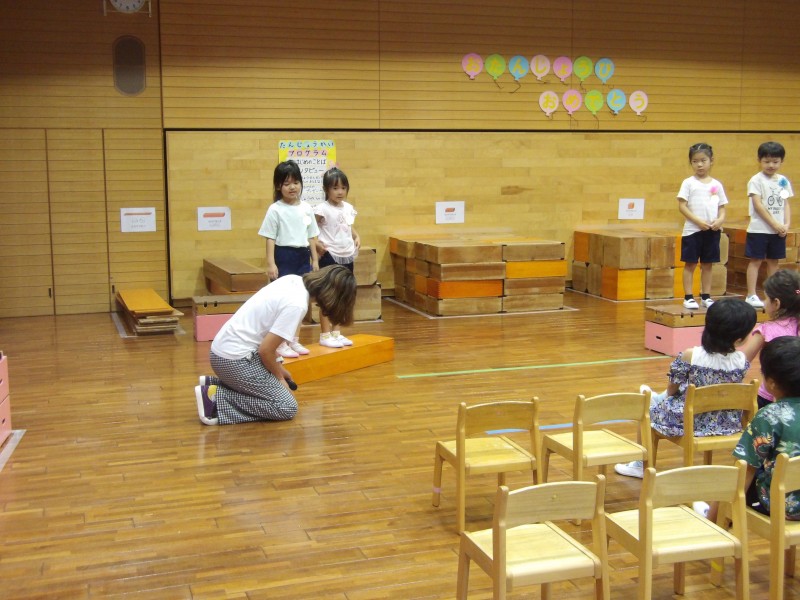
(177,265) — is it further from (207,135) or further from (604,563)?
(604,563)

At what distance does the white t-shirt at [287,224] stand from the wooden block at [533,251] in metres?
2.95

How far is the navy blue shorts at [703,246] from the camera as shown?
7832 mm

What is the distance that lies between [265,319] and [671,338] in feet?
11.3

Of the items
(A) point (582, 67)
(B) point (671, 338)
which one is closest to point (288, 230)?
(B) point (671, 338)

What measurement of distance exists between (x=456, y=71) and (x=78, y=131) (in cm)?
405

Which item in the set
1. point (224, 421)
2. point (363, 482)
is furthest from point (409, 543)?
point (224, 421)

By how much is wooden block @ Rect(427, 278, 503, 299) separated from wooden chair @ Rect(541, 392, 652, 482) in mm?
4880

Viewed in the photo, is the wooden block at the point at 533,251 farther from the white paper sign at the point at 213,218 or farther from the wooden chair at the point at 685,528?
the wooden chair at the point at 685,528

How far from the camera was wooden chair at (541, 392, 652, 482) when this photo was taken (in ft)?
12.2

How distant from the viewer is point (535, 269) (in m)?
9.14

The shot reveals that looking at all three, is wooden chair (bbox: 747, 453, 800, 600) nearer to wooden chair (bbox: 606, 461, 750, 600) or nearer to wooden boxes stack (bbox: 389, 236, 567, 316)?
wooden chair (bbox: 606, 461, 750, 600)

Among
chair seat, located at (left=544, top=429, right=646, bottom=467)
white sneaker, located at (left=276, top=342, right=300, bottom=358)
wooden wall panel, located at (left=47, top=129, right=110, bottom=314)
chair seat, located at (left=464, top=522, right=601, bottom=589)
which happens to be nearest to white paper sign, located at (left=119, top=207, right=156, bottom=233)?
wooden wall panel, located at (left=47, top=129, right=110, bottom=314)

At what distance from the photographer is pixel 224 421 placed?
17.1ft

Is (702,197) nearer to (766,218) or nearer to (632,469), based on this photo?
(766,218)
